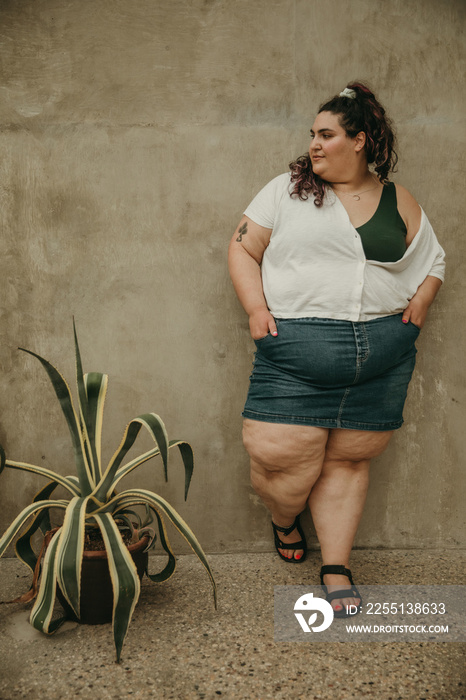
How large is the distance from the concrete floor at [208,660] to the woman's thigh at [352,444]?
0.56 m

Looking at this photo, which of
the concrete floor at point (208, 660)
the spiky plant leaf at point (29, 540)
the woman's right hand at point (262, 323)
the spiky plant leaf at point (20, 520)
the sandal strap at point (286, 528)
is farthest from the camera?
the sandal strap at point (286, 528)

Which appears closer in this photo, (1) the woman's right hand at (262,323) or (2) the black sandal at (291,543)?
(1) the woman's right hand at (262,323)

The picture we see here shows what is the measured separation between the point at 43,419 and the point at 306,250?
1.27 meters

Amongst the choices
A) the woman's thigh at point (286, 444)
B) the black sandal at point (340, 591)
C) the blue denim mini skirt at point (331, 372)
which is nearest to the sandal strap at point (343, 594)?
the black sandal at point (340, 591)

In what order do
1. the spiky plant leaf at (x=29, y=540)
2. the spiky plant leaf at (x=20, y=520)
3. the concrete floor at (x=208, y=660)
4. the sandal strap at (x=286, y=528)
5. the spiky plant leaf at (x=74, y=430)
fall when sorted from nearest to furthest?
1. the concrete floor at (x=208, y=660)
2. the spiky plant leaf at (x=20, y=520)
3. the spiky plant leaf at (x=74, y=430)
4. the spiky plant leaf at (x=29, y=540)
5. the sandal strap at (x=286, y=528)

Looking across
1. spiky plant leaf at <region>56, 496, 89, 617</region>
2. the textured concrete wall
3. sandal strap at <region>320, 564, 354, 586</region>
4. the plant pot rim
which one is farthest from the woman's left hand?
spiky plant leaf at <region>56, 496, 89, 617</region>

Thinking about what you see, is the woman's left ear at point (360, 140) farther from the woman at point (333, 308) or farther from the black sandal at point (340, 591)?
the black sandal at point (340, 591)

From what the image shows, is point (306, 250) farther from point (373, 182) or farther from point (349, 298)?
point (373, 182)

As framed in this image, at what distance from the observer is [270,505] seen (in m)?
2.10

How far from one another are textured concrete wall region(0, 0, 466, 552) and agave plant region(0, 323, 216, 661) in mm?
489

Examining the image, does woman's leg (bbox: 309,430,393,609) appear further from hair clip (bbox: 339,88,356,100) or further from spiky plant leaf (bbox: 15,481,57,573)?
hair clip (bbox: 339,88,356,100)

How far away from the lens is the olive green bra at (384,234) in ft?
6.18

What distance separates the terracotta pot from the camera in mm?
1707

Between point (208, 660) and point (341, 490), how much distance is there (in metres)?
0.76
